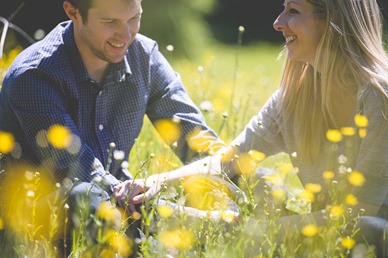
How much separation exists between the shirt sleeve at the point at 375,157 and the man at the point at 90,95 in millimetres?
727

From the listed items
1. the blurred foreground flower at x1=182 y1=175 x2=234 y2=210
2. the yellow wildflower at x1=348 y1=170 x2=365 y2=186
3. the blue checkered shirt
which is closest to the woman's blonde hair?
the yellow wildflower at x1=348 y1=170 x2=365 y2=186

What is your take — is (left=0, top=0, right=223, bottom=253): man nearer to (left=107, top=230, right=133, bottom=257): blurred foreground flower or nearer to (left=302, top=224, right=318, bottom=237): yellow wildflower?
(left=107, top=230, right=133, bottom=257): blurred foreground flower

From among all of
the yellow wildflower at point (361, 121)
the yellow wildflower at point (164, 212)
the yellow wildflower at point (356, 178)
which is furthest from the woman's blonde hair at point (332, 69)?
the yellow wildflower at point (164, 212)

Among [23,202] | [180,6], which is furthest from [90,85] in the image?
[180,6]

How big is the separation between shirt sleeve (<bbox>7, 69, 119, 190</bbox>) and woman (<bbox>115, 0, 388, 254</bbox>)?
0.19 meters

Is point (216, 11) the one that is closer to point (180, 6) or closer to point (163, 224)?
point (180, 6)

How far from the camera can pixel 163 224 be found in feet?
8.50

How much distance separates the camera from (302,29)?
10.2 feet

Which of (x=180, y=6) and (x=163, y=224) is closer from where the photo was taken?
(x=163, y=224)

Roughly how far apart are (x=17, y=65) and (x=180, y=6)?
3331mm

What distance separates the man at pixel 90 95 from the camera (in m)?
Result: 3.13

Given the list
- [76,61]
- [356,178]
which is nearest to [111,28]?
[76,61]

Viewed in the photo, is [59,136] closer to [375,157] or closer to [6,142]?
[6,142]

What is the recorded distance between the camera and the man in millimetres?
3135
